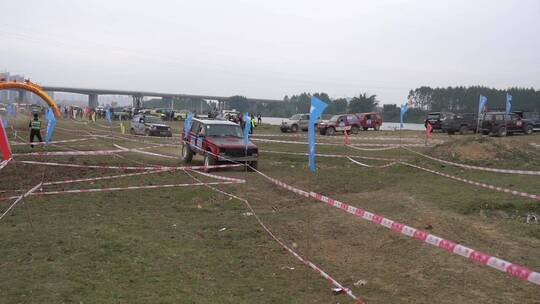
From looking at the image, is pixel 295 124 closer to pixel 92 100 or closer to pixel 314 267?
pixel 314 267

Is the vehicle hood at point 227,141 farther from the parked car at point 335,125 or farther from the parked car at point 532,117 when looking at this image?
the parked car at point 532,117

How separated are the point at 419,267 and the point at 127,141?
2536cm

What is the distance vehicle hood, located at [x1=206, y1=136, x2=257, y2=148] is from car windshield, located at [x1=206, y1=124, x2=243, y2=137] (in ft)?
0.78

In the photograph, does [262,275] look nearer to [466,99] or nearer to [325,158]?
[325,158]

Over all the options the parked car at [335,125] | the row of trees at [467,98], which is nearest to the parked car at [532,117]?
the parked car at [335,125]

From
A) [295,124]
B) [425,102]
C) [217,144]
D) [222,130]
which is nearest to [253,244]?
[217,144]

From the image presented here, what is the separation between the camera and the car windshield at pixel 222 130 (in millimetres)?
17844

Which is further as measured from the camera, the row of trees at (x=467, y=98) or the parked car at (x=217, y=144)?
the row of trees at (x=467, y=98)

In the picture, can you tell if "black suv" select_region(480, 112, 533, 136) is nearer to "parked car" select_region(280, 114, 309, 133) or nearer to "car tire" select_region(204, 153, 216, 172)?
"parked car" select_region(280, 114, 309, 133)

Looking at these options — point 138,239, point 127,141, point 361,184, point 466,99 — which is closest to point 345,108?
point 466,99

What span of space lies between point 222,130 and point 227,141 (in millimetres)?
945

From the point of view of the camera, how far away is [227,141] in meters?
17.2

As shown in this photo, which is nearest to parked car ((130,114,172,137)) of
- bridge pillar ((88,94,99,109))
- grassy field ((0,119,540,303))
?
grassy field ((0,119,540,303))

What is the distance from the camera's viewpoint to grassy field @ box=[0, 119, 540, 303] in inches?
212
